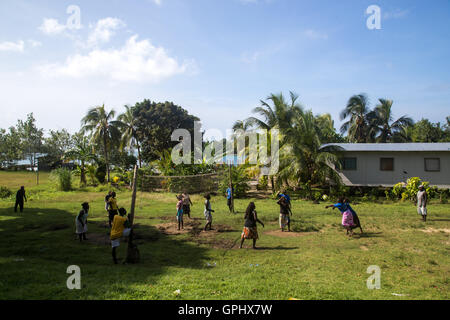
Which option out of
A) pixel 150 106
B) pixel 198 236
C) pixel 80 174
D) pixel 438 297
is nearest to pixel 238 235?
pixel 198 236

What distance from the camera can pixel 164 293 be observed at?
5832mm

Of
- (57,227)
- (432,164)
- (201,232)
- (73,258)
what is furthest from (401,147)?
(57,227)

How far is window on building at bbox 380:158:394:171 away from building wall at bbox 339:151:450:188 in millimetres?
211

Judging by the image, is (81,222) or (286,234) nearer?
(81,222)

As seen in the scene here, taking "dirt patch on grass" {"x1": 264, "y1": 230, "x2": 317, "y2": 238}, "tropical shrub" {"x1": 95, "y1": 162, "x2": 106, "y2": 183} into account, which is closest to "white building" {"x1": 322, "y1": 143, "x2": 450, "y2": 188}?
"dirt patch on grass" {"x1": 264, "y1": 230, "x2": 317, "y2": 238}

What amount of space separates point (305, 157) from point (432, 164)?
897cm

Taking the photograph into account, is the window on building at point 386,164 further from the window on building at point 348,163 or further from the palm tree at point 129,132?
the palm tree at point 129,132

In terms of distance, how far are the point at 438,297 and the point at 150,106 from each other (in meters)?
44.5

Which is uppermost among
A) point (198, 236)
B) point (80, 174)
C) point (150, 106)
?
A: point (150, 106)

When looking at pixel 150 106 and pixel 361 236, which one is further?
pixel 150 106

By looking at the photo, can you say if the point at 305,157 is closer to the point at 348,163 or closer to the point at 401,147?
the point at 348,163

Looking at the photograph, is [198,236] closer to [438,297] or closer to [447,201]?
[438,297]

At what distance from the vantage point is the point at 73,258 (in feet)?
28.6

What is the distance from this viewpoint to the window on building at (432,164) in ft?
69.5
